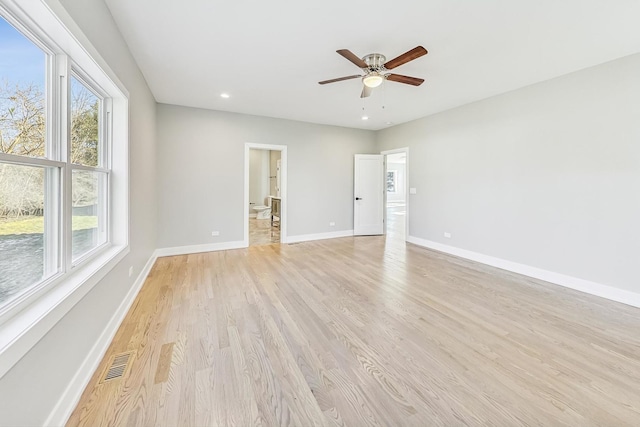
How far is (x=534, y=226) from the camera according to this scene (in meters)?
3.80

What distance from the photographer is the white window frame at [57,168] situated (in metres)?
1.16

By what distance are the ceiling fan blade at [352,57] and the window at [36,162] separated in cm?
202

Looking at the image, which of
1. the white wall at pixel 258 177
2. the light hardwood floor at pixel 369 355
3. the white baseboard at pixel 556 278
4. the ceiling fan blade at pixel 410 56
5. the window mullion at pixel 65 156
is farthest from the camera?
the white wall at pixel 258 177

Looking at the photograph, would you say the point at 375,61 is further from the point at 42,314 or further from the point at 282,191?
the point at 282,191

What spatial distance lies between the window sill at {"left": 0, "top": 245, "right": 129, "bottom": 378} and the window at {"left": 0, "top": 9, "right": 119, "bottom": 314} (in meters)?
0.06

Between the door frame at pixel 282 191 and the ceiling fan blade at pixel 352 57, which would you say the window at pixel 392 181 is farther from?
the ceiling fan blade at pixel 352 57


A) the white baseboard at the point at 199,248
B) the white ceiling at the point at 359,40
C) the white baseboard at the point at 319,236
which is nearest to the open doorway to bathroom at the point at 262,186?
the white baseboard at the point at 319,236

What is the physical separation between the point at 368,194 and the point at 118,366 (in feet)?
18.9

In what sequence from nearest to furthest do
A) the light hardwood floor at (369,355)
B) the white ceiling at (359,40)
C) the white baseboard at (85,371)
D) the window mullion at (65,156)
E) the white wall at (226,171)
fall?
the white baseboard at (85,371) → the light hardwood floor at (369,355) → the window mullion at (65,156) → the white ceiling at (359,40) → the white wall at (226,171)

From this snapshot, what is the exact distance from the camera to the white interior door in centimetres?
661

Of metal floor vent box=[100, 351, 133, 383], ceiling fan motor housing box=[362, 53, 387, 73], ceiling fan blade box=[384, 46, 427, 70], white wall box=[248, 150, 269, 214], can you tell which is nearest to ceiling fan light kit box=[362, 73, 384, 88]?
ceiling fan motor housing box=[362, 53, 387, 73]

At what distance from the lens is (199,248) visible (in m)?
5.00

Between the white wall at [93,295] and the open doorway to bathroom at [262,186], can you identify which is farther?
the open doorway to bathroom at [262,186]

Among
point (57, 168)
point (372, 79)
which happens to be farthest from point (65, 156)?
point (372, 79)
